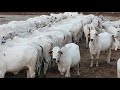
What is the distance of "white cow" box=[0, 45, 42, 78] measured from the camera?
6420mm

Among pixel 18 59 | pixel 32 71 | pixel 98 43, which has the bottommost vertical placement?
pixel 32 71

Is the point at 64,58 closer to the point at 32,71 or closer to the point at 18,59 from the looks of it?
the point at 32,71

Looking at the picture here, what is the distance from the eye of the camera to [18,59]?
6594mm

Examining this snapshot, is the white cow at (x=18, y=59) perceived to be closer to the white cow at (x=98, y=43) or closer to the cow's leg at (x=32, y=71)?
the cow's leg at (x=32, y=71)

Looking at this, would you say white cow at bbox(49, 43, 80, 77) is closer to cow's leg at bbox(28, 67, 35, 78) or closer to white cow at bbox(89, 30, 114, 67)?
cow's leg at bbox(28, 67, 35, 78)

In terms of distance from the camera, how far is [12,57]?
6.55 meters

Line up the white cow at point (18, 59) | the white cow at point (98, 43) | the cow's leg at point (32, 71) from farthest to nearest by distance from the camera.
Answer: the white cow at point (98, 43) → the cow's leg at point (32, 71) → the white cow at point (18, 59)

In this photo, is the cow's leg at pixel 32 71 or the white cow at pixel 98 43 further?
the white cow at pixel 98 43

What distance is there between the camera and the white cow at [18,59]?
21.1ft

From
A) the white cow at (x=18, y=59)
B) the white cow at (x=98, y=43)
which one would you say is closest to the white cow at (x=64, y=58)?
the white cow at (x=18, y=59)

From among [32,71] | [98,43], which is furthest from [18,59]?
[98,43]
